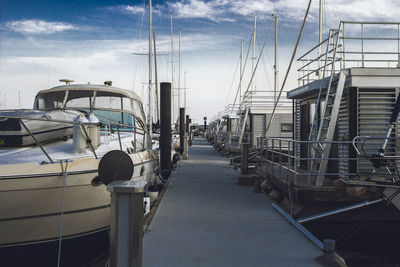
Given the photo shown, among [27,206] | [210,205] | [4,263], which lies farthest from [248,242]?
[4,263]

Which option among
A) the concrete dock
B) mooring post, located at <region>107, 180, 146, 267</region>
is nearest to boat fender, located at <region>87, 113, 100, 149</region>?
the concrete dock

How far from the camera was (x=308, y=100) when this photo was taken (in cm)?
994

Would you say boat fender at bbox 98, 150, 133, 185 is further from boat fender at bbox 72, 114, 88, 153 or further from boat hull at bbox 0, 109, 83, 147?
boat hull at bbox 0, 109, 83, 147

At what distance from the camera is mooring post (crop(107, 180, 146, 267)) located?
302 centimetres

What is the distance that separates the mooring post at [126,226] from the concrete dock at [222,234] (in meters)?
1.42

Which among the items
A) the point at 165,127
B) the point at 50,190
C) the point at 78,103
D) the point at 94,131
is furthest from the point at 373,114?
the point at 165,127

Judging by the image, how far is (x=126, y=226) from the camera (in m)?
3.04

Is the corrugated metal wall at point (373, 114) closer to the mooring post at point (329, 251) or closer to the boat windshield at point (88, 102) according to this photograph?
the mooring post at point (329, 251)

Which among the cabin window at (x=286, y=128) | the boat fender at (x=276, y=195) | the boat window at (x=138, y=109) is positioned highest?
the boat window at (x=138, y=109)

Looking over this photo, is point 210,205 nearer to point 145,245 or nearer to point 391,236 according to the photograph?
point 145,245

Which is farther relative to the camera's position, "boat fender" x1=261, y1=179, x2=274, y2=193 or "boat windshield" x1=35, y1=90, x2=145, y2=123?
"boat windshield" x1=35, y1=90, x2=145, y2=123

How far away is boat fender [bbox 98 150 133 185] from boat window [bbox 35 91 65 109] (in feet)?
17.6

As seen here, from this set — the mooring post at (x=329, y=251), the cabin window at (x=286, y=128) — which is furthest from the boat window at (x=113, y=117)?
the cabin window at (x=286, y=128)

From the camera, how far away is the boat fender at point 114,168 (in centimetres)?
409
